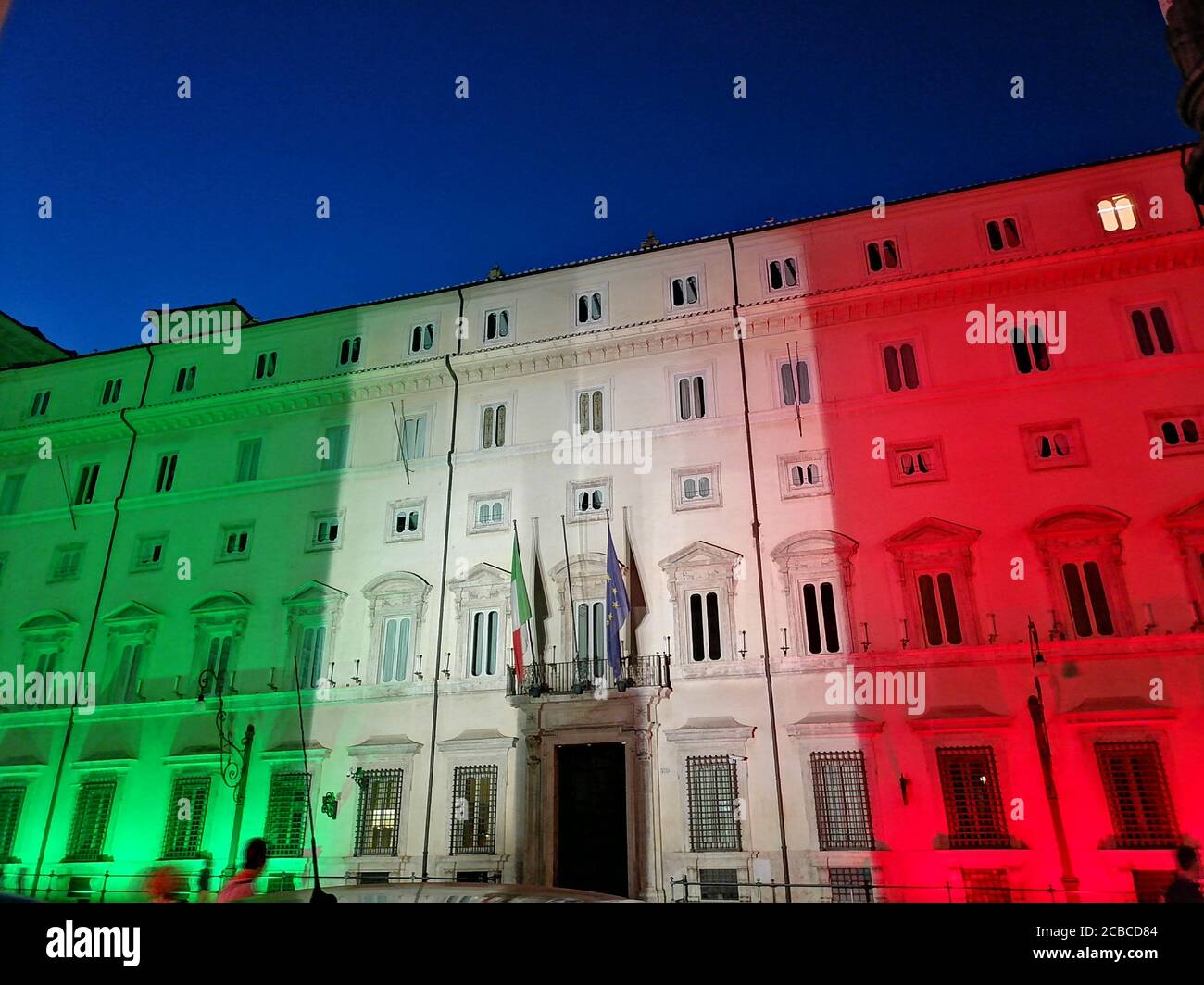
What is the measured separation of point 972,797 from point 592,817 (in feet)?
24.2

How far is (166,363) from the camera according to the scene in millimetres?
24812

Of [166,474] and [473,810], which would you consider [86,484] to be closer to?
[166,474]

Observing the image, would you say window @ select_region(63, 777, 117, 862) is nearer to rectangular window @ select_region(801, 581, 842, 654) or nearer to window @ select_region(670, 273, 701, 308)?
rectangular window @ select_region(801, 581, 842, 654)

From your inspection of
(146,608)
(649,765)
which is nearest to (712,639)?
(649,765)

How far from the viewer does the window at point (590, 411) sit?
799 inches

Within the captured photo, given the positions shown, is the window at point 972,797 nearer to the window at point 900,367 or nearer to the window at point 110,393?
the window at point 900,367

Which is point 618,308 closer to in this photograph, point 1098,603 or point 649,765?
point 649,765

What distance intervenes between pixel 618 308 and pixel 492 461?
203 inches

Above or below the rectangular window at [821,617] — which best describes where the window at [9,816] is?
below

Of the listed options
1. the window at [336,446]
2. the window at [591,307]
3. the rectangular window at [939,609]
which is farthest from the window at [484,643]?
the rectangular window at [939,609]

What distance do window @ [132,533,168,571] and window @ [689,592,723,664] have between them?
14840 mm

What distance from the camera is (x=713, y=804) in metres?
16.3

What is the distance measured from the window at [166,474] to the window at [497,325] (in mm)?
9972

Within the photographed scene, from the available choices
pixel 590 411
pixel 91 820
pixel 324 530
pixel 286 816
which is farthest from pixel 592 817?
pixel 91 820
